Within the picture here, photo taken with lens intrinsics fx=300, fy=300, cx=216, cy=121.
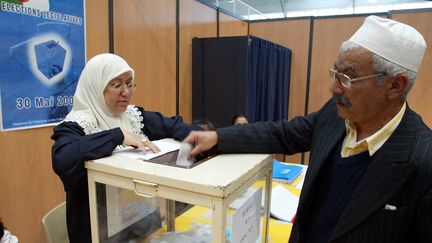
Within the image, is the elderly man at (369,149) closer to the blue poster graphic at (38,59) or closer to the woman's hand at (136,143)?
the woman's hand at (136,143)

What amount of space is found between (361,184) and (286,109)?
3.12 m

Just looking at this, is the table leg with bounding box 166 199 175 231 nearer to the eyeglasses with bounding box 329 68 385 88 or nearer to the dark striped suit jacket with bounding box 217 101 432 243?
the dark striped suit jacket with bounding box 217 101 432 243

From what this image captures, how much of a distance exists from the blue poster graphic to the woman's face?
2.55 ft

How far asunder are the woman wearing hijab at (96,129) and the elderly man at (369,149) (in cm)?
24

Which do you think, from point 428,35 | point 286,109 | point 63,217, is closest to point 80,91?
point 63,217

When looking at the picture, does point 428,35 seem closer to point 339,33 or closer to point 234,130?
point 339,33

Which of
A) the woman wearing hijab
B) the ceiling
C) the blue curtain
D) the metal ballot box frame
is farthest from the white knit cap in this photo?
the ceiling

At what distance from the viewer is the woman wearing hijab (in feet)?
2.56

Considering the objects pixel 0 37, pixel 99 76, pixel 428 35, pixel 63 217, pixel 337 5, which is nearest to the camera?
pixel 99 76

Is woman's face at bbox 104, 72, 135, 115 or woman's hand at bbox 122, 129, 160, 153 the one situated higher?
woman's face at bbox 104, 72, 135, 115

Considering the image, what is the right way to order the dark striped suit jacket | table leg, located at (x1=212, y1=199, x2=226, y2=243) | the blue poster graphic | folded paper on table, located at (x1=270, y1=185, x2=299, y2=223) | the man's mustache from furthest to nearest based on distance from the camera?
the blue poster graphic < folded paper on table, located at (x1=270, y1=185, x2=299, y2=223) < the man's mustache < the dark striped suit jacket < table leg, located at (x1=212, y1=199, x2=226, y2=243)

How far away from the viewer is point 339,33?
3545 millimetres

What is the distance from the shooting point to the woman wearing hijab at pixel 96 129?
78cm

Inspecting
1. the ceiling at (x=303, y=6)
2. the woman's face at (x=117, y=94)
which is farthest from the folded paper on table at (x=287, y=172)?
the ceiling at (x=303, y=6)
